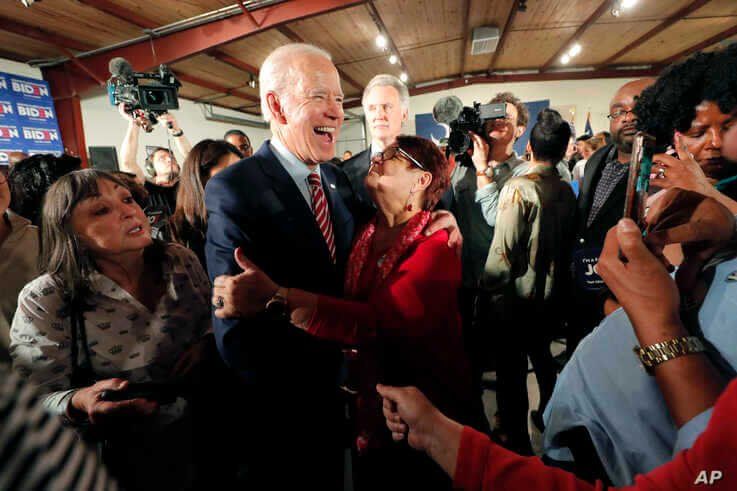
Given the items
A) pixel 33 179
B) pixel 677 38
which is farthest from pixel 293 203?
pixel 677 38

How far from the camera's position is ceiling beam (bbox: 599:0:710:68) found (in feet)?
19.9

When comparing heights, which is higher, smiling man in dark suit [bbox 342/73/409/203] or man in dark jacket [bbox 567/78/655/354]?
smiling man in dark suit [bbox 342/73/409/203]

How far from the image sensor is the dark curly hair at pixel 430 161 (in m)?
1.55

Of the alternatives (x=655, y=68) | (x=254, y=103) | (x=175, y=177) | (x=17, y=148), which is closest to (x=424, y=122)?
(x=254, y=103)

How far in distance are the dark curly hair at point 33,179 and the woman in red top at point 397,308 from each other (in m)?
2.13

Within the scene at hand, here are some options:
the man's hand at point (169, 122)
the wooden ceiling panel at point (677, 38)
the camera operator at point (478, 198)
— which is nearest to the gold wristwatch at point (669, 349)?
the camera operator at point (478, 198)

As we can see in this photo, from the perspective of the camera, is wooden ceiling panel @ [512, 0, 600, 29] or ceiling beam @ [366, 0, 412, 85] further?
wooden ceiling panel @ [512, 0, 600, 29]

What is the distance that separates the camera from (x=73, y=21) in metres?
4.54

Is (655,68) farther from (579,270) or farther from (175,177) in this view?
(175,177)

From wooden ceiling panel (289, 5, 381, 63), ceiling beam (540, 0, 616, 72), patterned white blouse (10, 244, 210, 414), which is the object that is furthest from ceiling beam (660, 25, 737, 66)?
patterned white blouse (10, 244, 210, 414)

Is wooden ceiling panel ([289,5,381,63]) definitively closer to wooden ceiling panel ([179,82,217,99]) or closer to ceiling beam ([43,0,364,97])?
ceiling beam ([43,0,364,97])

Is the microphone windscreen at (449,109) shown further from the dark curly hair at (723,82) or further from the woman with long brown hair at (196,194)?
the woman with long brown hair at (196,194)

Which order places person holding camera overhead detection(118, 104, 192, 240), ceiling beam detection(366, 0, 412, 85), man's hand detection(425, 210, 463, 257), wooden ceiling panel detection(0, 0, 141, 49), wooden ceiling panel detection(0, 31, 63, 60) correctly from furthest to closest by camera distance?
ceiling beam detection(366, 0, 412, 85), wooden ceiling panel detection(0, 31, 63, 60), wooden ceiling panel detection(0, 0, 141, 49), person holding camera overhead detection(118, 104, 192, 240), man's hand detection(425, 210, 463, 257)

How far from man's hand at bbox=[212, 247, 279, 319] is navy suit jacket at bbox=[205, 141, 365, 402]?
7cm
